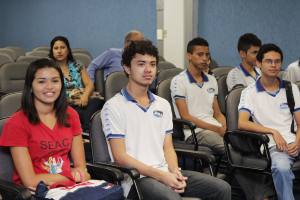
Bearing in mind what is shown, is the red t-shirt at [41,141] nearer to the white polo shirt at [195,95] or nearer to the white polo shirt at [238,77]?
the white polo shirt at [195,95]

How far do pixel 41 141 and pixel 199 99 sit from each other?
178cm

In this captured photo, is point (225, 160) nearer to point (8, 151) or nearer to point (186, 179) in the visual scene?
point (186, 179)

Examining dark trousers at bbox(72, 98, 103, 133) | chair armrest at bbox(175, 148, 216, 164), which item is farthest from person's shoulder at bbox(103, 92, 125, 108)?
dark trousers at bbox(72, 98, 103, 133)

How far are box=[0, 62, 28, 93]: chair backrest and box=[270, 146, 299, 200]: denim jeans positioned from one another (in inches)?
106

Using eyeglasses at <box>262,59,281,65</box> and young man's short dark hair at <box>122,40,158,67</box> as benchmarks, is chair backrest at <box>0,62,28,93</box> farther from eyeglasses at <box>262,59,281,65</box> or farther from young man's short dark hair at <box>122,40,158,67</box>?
eyeglasses at <box>262,59,281,65</box>

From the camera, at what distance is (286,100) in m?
3.45

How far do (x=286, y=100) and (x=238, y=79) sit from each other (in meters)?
0.87

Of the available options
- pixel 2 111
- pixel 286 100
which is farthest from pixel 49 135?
pixel 286 100

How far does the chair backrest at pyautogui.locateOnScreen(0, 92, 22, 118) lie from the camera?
292cm

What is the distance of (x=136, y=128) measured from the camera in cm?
265

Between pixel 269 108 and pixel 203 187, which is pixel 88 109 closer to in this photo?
pixel 269 108

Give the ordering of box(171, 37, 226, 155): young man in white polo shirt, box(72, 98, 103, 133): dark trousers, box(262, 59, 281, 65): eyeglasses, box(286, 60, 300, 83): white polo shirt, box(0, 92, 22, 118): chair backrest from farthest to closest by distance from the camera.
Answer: box(286, 60, 300, 83): white polo shirt
box(72, 98, 103, 133): dark trousers
box(171, 37, 226, 155): young man in white polo shirt
box(262, 59, 281, 65): eyeglasses
box(0, 92, 22, 118): chair backrest

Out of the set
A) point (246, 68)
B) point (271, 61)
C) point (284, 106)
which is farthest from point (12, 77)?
point (284, 106)

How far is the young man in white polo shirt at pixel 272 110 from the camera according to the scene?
3.24 metres
